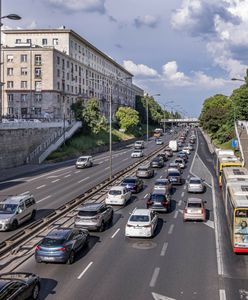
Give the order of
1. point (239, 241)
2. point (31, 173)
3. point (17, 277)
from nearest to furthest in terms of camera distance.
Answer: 1. point (17, 277)
2. point (239, 241)
3. point (31, 173)

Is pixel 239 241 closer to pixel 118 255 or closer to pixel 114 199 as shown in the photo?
pixel 118 255

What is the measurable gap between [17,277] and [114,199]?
2094cm

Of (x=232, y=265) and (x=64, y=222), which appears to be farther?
(x=64, y=222)

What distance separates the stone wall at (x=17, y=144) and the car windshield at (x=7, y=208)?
34484 millimetres

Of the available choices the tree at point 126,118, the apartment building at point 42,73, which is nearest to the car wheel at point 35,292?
the apartment building at point 42,73

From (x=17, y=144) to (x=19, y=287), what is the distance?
55.3 meters

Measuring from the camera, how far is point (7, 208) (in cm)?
3031

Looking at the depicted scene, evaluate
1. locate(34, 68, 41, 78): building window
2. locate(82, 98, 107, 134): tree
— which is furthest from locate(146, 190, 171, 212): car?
locate(34, 68, 41, 78): building window

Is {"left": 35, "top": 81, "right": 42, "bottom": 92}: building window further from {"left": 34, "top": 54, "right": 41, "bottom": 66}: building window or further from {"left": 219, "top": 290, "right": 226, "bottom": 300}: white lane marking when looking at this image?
{"left": 219, "top": 290, "right": 226, "bottom": 300}: white lane marking

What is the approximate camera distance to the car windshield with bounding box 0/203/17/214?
2982 cm

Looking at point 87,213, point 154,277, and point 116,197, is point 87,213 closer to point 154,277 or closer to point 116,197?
point 116,197

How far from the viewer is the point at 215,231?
96.2 ft

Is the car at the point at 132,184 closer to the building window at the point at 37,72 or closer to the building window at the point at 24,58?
the building window at the point at 37,72

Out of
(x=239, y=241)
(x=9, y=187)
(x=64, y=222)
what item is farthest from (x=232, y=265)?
(x=9, y=187)
